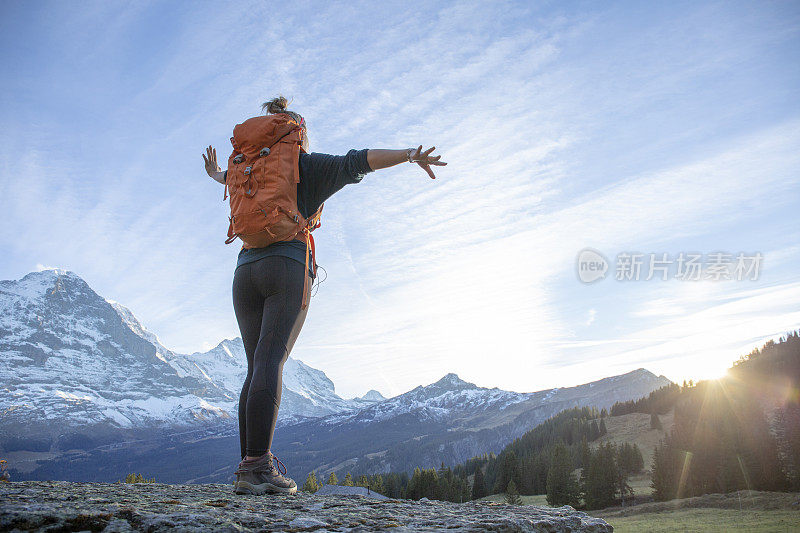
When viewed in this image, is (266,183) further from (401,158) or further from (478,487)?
(478,487)

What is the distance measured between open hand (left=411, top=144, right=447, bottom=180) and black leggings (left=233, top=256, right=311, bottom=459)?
5.29 feet

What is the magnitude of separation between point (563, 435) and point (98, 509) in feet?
457

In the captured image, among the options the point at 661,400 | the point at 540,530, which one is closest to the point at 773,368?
the point at 661,400

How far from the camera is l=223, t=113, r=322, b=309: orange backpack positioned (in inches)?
172

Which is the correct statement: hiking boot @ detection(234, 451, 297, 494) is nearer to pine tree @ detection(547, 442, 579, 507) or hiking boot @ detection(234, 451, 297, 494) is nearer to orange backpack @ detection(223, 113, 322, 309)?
orange backpack @ detection(223, 113, 322, 309)

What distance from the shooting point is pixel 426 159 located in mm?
4816

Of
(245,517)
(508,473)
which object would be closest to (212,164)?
(245,517)

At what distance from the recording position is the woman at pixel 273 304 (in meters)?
3.91

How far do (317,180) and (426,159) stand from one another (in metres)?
1.15

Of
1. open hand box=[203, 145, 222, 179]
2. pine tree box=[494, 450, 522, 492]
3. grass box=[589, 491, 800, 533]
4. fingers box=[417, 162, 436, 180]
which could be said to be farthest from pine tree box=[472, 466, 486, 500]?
fingers box=[417, 162, 436, 180]

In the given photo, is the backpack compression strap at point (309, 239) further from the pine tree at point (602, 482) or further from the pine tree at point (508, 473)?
the pine tree at point (508, 473)

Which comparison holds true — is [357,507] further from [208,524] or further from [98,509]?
[98,509]

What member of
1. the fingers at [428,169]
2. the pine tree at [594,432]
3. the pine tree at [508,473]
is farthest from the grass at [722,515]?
the pine tree at [594,432]

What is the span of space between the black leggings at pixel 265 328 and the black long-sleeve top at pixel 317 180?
0.45ft
